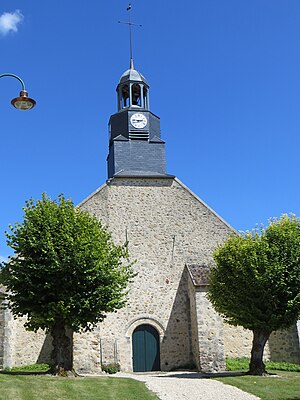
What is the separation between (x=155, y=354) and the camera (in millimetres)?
19844

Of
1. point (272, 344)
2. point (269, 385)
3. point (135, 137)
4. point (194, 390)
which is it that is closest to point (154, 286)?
point (272, 344)

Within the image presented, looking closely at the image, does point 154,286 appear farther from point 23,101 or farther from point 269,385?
point 23,101

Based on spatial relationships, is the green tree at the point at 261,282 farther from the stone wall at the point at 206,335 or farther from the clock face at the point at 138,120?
the clock face at the point at 138,120

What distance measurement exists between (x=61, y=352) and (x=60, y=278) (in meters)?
2.34

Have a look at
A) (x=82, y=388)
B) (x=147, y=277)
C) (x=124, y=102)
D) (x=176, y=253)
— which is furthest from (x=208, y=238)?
(x=82, y=388)

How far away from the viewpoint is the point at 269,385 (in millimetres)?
12938

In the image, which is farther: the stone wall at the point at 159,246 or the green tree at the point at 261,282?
the stone wall at the point at 159,246

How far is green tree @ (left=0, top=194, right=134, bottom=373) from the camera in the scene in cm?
1477

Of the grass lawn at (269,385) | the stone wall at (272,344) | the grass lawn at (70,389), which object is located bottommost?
the grass lawn at (269,385)

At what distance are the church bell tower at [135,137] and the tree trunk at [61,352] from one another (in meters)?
8.62

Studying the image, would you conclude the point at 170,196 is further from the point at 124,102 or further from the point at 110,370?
the point at 110,370

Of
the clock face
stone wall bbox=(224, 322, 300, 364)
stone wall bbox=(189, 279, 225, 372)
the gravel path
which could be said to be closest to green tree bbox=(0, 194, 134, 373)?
the gravel path

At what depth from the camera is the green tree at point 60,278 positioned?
14766 mm

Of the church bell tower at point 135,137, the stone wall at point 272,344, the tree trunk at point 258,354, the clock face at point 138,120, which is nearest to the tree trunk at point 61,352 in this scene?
the tree trunk at point 258,354
